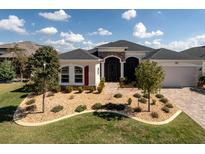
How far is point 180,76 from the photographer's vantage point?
30484mm

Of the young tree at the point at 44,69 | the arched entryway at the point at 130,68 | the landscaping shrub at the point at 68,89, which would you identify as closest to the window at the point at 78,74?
the landscaping shrub at the point at 68,89

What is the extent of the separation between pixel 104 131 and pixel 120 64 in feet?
60.8

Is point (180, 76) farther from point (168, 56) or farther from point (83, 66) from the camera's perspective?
point (83, 66)

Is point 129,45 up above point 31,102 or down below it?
above

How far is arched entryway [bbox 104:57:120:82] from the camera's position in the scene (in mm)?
33469

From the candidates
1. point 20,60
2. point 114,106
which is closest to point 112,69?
point 114,106

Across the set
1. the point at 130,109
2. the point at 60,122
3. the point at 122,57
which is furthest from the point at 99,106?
the point at 122,57

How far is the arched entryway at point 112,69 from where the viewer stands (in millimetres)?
33469

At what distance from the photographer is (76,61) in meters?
26.7

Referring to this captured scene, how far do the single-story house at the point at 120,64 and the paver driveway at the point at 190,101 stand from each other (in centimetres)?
313

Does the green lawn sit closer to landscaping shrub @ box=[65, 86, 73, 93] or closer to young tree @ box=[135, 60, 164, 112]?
young tree @ box=[135, 60, 164, 112]

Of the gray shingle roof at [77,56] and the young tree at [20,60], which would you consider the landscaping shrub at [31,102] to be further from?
the young tree at [20,60]
